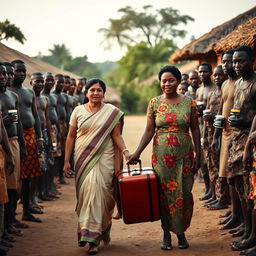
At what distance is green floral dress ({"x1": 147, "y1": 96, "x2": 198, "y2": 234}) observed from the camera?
15.8ft

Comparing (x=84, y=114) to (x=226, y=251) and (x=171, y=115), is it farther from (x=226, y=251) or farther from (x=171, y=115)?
(x=226, y=251)

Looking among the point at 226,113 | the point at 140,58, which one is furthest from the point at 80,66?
the point at 226,113

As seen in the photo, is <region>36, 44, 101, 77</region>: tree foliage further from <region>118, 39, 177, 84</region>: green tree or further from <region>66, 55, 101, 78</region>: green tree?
<region>118, 39, 177, 84</region>: green tree

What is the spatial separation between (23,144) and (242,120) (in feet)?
8.80

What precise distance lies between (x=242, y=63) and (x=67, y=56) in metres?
70.1

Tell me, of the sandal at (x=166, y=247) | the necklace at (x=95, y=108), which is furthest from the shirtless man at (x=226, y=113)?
the necklace at (x=95, y=108)

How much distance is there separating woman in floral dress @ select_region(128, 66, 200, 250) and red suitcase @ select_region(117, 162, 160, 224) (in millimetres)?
230

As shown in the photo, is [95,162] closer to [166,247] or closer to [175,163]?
[175,163]

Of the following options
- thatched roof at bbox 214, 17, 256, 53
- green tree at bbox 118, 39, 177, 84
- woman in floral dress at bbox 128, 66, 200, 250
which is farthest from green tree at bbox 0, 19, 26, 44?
green tree at bbox 118, 39, 177, 84

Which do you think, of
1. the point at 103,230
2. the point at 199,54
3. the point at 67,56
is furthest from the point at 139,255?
the point at 67,56

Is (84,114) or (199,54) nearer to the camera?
(84,114)

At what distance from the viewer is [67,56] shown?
72.9 metres

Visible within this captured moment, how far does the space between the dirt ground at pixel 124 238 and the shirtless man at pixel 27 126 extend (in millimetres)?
456

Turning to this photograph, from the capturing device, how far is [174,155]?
480cm
